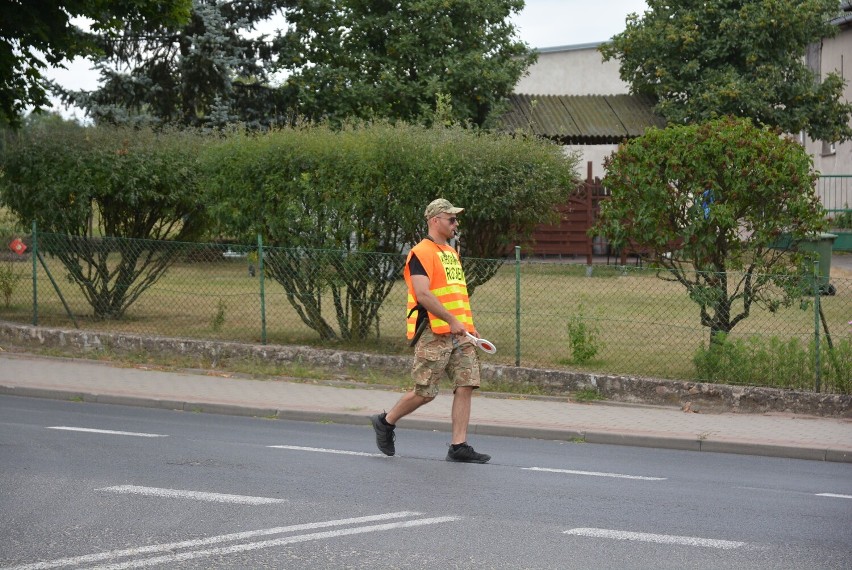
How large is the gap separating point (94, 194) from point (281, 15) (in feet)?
54.6

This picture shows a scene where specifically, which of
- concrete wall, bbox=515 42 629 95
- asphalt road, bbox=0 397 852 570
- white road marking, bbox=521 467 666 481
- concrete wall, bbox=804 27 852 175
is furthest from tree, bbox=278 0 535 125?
white road marking, bbox=521 467 666 481

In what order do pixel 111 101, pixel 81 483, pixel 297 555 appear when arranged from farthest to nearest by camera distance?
1. pixel 111 101
2. pixel 81 483
3. pixel 297 555

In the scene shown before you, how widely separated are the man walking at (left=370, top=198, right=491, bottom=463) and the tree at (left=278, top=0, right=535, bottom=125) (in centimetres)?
2321

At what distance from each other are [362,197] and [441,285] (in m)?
5.52

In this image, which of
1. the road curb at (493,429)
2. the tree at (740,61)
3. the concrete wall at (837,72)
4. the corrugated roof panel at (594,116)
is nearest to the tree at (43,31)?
the road curb at (493,429)

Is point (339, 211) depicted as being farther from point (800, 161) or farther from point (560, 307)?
point (800, 161)

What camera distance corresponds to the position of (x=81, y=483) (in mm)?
7852

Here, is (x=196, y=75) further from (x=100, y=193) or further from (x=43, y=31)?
(x=100, y=193)

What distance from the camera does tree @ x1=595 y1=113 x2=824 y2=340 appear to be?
42.2 ft

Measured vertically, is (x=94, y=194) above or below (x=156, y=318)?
above

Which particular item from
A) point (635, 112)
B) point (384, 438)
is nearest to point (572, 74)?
point (635, 112)

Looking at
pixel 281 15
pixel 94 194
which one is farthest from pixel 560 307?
pixel 281 15

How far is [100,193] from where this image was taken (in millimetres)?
16562

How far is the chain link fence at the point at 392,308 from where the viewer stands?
41.5 feet
